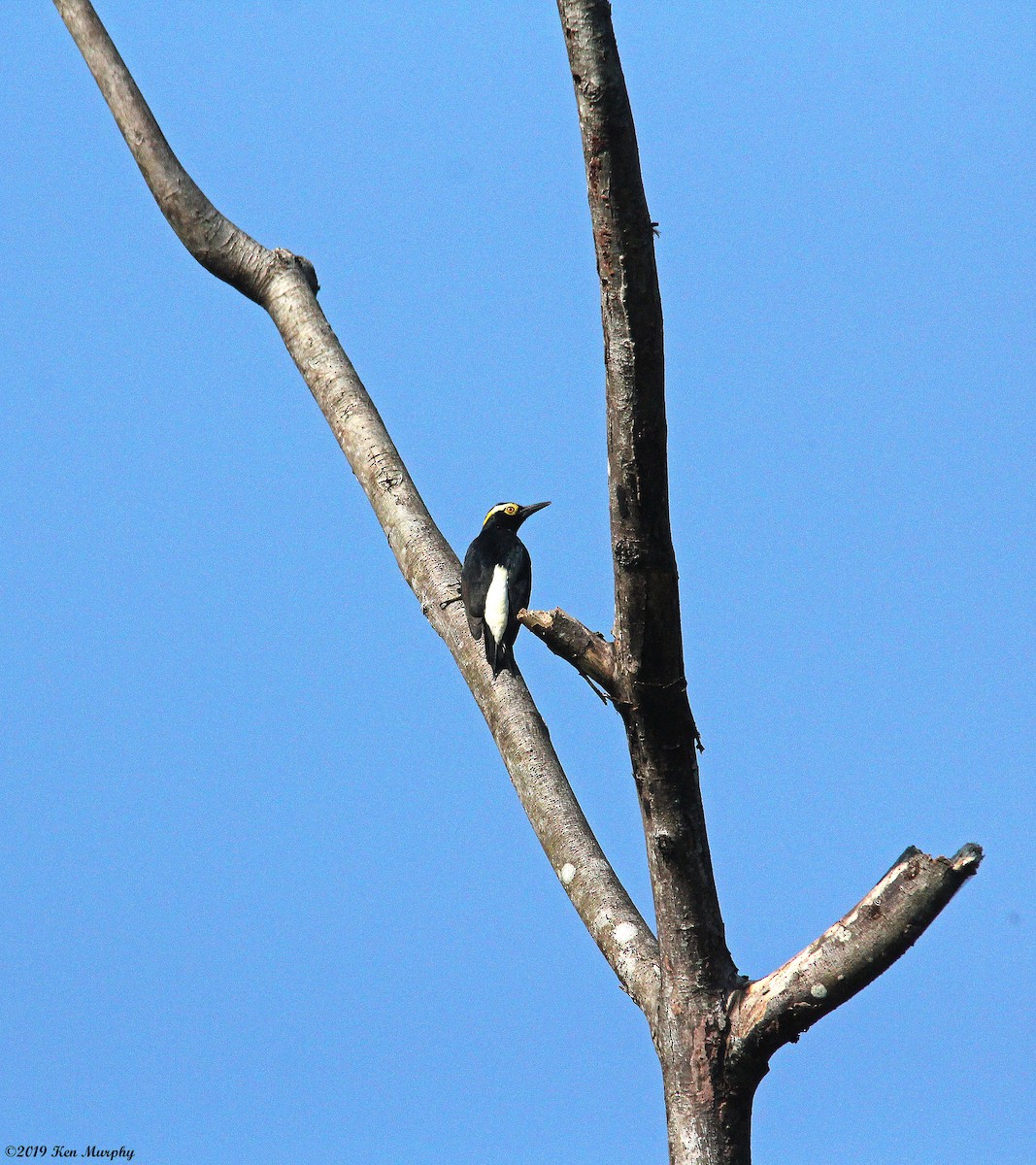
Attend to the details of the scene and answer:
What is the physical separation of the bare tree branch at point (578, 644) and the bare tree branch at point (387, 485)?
0.98 meters

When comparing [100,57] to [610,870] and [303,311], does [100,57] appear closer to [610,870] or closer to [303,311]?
[303,311]

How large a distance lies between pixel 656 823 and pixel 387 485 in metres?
2.42

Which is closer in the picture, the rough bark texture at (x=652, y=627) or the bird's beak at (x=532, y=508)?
the rough bark texture at (x=652, y=627)

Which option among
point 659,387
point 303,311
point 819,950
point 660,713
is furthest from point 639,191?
point 303,311

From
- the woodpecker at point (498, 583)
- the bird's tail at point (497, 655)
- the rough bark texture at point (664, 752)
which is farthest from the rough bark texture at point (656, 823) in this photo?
the woodpecker at point (498, 583)

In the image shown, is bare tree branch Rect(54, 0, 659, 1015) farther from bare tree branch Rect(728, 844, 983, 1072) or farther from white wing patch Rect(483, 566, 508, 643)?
bare tree branch Rect(728, 844, 983, 1072)

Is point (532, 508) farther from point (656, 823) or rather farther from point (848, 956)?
point (848, 956)

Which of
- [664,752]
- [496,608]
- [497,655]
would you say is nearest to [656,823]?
Answer: [664,752]

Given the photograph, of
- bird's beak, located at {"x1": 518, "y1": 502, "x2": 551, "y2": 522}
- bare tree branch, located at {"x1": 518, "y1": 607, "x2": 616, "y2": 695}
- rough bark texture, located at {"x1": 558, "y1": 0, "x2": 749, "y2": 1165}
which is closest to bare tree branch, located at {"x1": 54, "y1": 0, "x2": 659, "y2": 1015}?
rough bark texture, located at {"x1": 558, "y1": 0, "x2": 749, "y2": 1165}

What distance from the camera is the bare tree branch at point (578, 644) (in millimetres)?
3107

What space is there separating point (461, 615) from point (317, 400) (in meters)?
1.32

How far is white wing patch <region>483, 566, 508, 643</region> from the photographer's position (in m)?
4.89

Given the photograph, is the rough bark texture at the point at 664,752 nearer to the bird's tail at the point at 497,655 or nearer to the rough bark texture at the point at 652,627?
the rough bark texture at the point at 652,627

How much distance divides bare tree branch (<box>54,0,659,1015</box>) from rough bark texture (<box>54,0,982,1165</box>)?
0.01 meters
